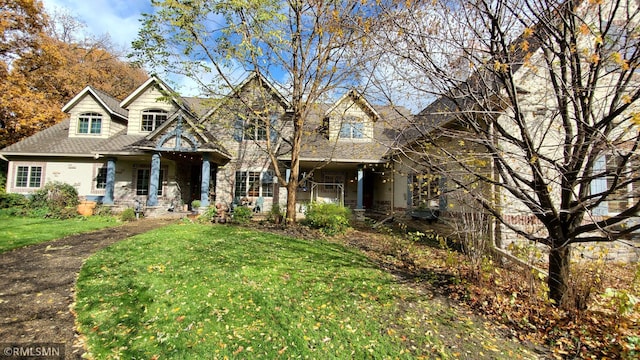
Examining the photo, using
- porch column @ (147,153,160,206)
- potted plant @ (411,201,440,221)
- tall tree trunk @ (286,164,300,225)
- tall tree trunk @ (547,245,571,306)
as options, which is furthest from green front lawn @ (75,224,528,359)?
porch column @ (147,153,160,206)

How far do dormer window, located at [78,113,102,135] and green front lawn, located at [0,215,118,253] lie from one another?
629 centimetres

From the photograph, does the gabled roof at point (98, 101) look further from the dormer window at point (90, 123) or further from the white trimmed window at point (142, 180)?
the white trimmed window at point (142, 180)

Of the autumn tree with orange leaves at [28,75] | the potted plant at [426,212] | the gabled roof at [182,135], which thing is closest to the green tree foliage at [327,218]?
the potted plant at [426,212]

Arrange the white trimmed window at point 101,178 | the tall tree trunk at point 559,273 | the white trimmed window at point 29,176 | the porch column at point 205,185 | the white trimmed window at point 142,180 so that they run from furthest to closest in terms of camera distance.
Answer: the white trimmed window at point 142,180, the white trimmed window at point 101,178, the white trimmed window at point 29,176, the porch column at point 205,185, the tall tree trunk at point 559,273

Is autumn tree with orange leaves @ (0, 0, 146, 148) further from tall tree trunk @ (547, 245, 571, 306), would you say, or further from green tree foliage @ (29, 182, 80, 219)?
tall tree trunk @ (547, 245, 571, 306)

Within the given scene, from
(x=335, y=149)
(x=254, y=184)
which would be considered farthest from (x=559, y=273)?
(x=254, y=184)

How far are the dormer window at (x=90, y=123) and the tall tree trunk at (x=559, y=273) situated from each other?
21806 mm

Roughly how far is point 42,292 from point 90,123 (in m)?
16.3

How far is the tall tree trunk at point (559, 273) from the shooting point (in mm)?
4443

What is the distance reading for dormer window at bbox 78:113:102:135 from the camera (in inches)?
663

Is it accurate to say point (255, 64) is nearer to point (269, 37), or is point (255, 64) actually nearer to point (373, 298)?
point (269, 37)

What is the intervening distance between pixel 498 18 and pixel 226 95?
31.2 ft

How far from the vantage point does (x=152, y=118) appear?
1652cm

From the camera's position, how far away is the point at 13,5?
56.1ft
